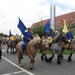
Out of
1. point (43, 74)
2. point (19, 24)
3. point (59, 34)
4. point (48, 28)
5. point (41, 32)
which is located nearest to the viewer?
point (43, 74)

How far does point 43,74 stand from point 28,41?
2.45 meters

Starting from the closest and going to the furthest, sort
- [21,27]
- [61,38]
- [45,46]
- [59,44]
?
[45,46], [21,27], [61,38], [59,44]

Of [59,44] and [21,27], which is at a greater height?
[21,27]

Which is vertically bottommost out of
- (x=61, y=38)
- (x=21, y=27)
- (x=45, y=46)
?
(x=45, y=46)

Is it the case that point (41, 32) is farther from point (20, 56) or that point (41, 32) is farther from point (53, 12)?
point (20, 56)

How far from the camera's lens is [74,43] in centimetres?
1375

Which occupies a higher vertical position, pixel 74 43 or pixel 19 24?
pixel 19 24

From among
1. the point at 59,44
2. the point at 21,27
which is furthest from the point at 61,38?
the point at 21,27

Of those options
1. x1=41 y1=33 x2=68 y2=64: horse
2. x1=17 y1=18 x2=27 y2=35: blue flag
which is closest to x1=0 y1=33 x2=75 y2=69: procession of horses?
x1=41 y1=33 x2=68 y2=64: horse

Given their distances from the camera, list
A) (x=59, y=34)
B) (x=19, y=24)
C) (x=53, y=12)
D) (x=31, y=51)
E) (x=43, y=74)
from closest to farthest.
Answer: (x=43, y=74), (x=31, y=51), (x=19, y=24), (x=59, y=34), (x=53, y=12)

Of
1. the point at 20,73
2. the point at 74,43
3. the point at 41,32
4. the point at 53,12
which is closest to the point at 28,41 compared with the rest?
the point at 20,73

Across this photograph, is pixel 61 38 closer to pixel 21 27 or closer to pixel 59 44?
pixel 59 44

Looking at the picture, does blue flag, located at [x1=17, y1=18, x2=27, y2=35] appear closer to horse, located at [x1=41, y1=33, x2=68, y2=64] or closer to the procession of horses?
the procession of horses

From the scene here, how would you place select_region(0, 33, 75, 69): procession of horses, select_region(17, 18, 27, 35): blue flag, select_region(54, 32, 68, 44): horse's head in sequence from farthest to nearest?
1. select_region(54, 32, 68, 44): horse's head
2. select_region(17, 18, 27, 35): blue flag
3. select_region(0, 33, 75, 69): procession of horses
